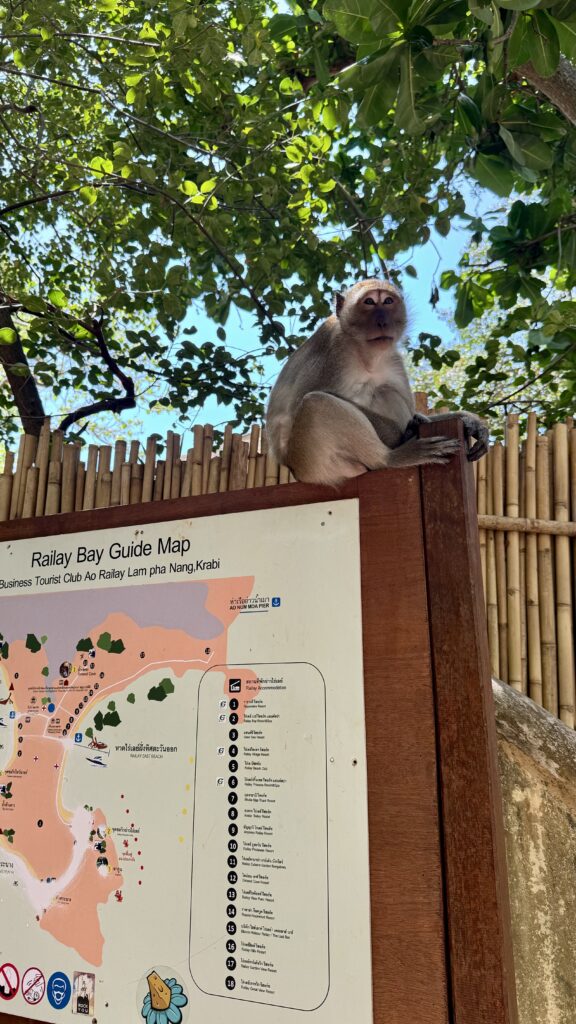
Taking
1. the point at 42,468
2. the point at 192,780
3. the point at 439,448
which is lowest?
the point at 192,780

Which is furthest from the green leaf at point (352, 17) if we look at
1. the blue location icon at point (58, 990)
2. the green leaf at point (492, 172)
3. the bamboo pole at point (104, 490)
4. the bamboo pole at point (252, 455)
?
the blue location icon at point (58, 990)

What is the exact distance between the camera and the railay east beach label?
1.98 metres

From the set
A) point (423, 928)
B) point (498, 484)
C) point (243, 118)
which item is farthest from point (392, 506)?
point (243, 118)

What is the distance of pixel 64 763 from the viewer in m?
2.53

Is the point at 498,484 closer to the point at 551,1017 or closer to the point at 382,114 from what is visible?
the point at 382,114

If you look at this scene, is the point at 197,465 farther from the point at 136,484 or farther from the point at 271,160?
the point at 271,160

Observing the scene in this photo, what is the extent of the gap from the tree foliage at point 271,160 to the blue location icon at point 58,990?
3.41 meters

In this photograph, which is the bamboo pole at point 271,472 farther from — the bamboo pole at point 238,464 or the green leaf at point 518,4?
the green leaf at point 518,4

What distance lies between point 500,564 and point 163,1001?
3168mm

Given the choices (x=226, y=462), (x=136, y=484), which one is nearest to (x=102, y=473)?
(x=136, y=484)

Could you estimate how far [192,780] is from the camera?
2.26 metres

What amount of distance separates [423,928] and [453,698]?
0.60 meters

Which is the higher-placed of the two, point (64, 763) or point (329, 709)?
point (329, 709)

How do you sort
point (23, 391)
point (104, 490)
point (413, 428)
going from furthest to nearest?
point (23, 391)
point (104, 490)
point (413, 428)
